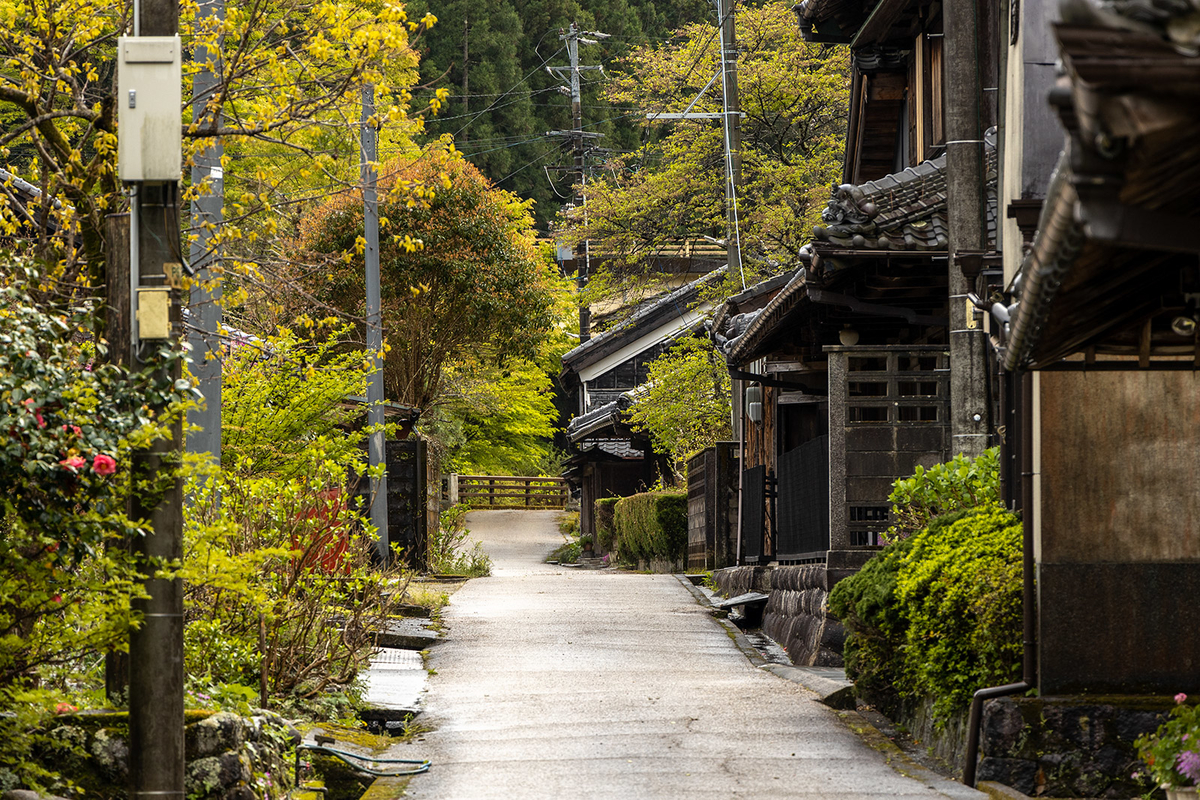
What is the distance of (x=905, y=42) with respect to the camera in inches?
675

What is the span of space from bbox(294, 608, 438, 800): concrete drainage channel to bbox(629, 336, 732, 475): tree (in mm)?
14288

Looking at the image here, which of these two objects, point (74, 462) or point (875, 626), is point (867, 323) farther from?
point (74, 462)

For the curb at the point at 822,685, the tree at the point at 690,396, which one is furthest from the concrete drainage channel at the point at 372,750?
the tree at the point at 690,396

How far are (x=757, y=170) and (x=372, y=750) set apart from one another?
19026mm

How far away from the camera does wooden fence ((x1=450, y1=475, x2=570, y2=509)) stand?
51.5 meters

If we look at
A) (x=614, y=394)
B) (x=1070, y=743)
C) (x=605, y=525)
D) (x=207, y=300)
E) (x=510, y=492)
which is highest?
(x=614, y=394)

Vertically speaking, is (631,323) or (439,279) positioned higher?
(439,279)

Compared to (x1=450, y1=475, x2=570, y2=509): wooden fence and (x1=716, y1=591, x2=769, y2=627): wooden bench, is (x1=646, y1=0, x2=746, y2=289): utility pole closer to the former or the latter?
(x1=716, y1=591, x2=769, y2=627): wooden bench

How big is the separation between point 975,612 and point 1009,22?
484cm

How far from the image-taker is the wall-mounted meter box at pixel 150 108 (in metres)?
7.05

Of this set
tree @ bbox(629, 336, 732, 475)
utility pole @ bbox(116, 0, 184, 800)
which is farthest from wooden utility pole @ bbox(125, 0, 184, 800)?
tree @ bbox(629, 336, 732, 475)

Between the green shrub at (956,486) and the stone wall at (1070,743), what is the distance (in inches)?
91.0

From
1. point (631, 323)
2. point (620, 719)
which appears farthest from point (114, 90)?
point (631, 323)

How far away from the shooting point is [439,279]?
28406 millimetres
